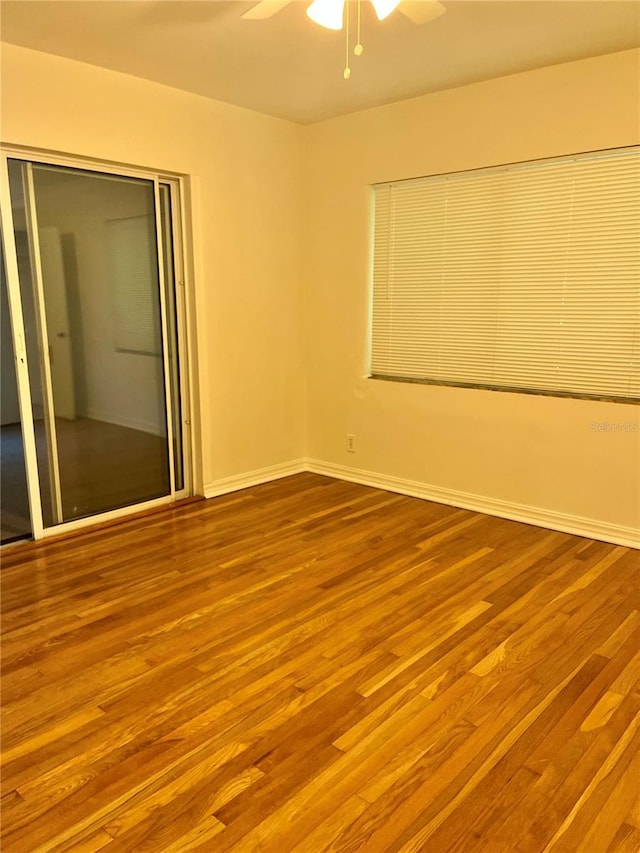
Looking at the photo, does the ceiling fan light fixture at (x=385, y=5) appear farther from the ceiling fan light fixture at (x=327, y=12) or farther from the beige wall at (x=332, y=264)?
the beige wall at (x=332, y=264)

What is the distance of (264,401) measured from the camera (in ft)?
16.0

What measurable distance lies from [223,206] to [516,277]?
81.6 inches

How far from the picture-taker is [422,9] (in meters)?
2.42

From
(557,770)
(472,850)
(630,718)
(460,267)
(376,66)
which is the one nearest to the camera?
(472,850)

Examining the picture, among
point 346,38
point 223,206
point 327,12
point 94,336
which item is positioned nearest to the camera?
point 327,12

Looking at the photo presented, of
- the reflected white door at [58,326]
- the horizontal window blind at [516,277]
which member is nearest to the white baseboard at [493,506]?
the horizontal window blind at [516,277]

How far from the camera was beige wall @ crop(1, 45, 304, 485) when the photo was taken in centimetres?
339

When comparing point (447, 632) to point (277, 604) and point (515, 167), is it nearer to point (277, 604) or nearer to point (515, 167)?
point (277, 604)

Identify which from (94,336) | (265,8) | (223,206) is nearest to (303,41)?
(265,8)

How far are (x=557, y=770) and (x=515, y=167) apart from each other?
3319 millimetres

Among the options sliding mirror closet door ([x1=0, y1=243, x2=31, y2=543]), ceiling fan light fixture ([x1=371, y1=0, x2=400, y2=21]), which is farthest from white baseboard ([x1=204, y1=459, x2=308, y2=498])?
ceiling fan light fixture ([x1=371, y1=0, x2=400, y2=21])

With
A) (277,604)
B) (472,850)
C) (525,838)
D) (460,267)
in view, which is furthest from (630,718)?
(460,267)

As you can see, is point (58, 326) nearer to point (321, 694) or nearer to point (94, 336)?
point (94, 336)

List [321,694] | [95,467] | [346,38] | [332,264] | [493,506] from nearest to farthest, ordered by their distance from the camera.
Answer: [321,694], [346,38], [95,467], [493,506], [332,264]
